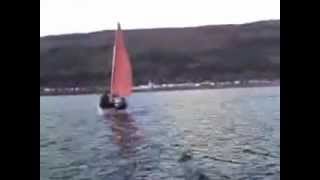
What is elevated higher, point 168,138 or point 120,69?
point 120,69

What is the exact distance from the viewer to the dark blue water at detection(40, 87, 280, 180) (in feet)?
9.06

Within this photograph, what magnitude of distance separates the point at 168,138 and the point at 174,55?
21.9 inches

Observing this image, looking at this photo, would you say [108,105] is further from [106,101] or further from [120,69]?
[120,69]

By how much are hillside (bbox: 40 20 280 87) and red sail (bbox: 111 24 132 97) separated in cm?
4

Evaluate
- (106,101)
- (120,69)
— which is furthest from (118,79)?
(106,101)

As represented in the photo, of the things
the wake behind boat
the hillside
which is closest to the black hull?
the wake behind boat

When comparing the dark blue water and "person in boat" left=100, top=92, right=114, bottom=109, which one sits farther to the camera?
"person in boat" left=100, top=92, right=114, bottom=109

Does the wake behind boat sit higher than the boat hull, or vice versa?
the wake behind boat

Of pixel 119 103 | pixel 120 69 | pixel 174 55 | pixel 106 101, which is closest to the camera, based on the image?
pixel 174 55

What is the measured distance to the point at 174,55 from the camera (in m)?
2.81

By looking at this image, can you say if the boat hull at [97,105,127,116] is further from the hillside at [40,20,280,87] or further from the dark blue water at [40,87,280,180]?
the hillside at [40,20,280,87]

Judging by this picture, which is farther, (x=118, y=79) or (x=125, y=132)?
(x=125, y=132)
